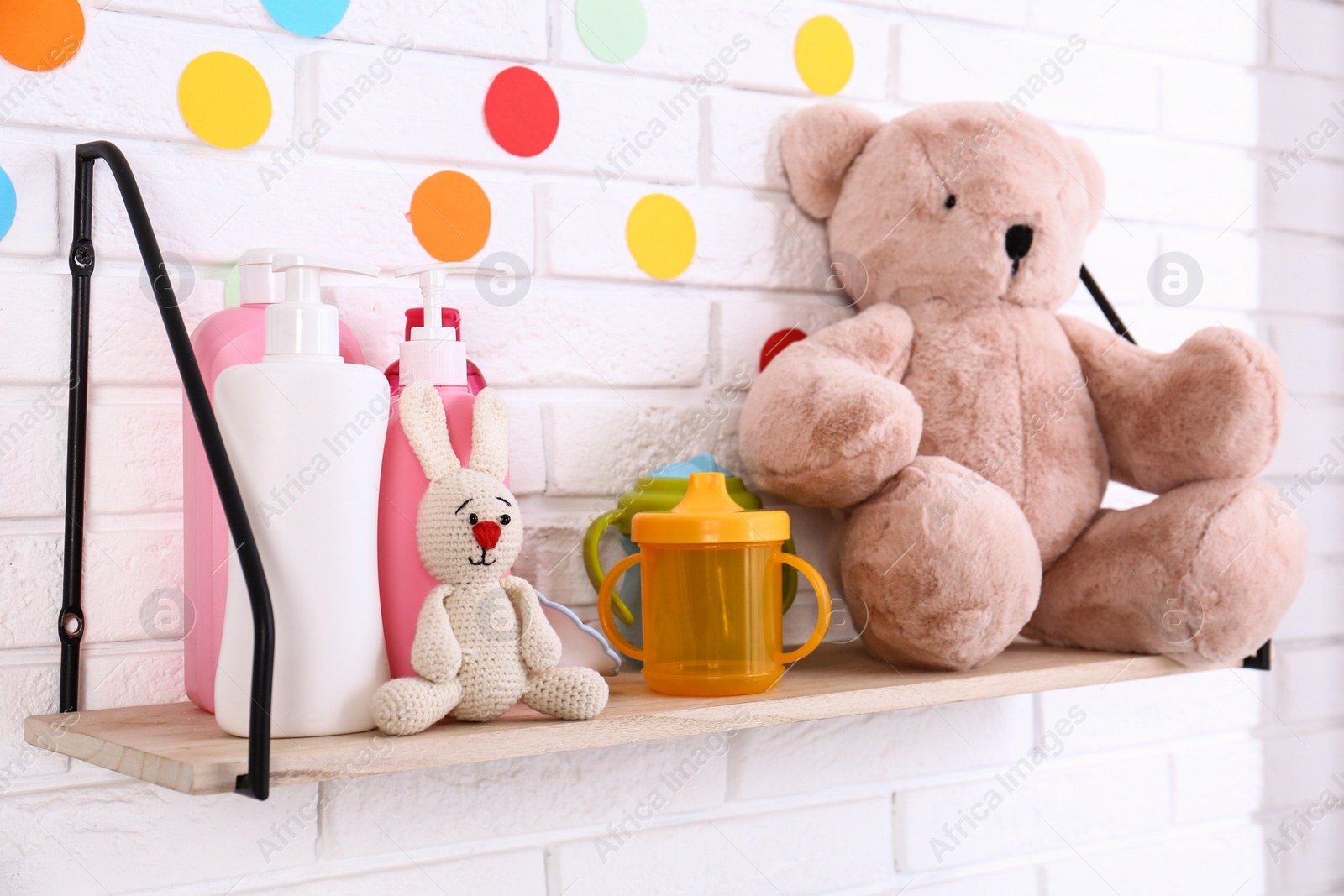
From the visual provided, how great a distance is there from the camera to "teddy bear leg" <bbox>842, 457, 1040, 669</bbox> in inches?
26.4

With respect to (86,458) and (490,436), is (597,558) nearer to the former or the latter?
(490,436)

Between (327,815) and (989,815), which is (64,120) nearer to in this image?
(327,815)

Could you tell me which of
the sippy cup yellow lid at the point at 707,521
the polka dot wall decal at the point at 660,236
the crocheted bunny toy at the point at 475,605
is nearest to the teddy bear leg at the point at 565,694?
the crocheted bunny toy at the point at 475,605

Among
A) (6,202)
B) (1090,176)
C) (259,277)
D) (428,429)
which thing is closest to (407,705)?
(428,429)

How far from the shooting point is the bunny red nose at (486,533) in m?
0.55

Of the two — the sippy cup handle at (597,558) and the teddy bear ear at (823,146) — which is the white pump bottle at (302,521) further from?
the teddy bear ear at (823,146)

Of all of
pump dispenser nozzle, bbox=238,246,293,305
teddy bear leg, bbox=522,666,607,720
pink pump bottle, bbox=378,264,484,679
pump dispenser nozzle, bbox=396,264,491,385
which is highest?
pump dispenser nozzle, bbox=238,246,293,305

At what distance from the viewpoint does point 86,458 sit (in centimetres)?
63

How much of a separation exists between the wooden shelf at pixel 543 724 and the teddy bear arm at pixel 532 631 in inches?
1.2

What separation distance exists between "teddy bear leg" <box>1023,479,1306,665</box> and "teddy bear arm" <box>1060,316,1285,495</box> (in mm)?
22

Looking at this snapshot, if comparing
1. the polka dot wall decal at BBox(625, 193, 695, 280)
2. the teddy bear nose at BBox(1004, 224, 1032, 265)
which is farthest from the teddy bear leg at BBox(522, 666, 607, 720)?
the teddy bear nose at BBox(1004, 224, 1032, 265)

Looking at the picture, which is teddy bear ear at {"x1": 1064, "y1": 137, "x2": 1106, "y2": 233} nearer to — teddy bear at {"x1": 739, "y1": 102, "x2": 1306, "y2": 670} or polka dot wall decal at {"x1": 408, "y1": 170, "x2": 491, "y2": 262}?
teddy bear at {"x1": 739, "y1": 102, "x2": 1306, "y2": 670}

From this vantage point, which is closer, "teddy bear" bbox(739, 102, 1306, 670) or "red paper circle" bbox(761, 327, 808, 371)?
"teddy bear" bbox(739, 102, 1306, 670)

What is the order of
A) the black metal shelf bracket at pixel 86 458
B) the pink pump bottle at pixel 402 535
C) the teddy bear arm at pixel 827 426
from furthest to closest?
1. the teddy bear arm at pixel 827 426
2. the pink pump bottle at pixel 402 535
3. the black metal shelf bracket at pixel 86 458
